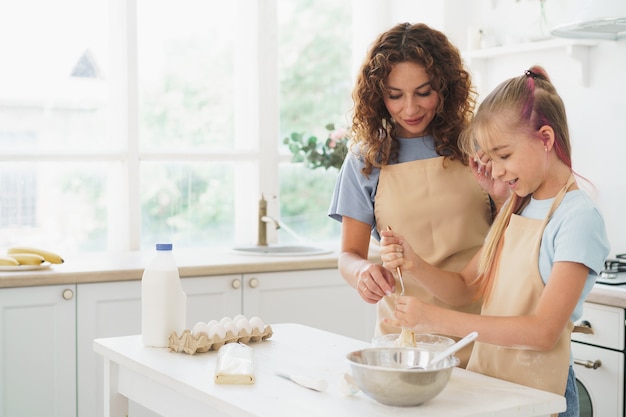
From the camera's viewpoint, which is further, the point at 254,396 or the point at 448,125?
the point at 448,125

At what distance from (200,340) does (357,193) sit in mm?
589

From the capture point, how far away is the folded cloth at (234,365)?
1.68m

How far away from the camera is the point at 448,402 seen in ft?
5.08

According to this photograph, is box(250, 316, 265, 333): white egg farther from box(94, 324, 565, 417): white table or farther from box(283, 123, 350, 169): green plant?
box(283, 123, 350, 169): green plant

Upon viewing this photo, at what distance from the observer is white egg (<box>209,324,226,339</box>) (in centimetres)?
197

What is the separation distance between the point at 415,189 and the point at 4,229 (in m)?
2.03

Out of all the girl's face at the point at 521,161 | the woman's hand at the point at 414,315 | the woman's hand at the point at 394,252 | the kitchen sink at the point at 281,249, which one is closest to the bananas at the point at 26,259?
the kitchen sink at the point at 281,249

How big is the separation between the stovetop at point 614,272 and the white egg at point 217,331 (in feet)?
4.68

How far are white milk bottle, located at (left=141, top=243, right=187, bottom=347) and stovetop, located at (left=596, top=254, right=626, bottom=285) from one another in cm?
151

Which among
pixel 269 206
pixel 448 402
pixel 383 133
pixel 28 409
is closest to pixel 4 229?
pixel 28 409

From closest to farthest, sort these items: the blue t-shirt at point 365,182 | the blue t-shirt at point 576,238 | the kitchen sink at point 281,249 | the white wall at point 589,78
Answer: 1. the blue t-shirt at point 576,238
2. the blue t-shirt at point 365,182
3. the white wall at point 589,78
4. the kitchen sink at point 281,249

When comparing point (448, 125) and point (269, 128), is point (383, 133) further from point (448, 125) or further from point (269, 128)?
point (269, 128)

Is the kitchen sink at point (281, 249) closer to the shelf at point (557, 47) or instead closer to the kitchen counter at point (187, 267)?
the kitchen counter at point (187, 267)

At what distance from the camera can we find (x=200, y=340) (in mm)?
1938
